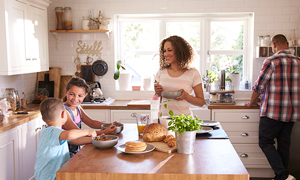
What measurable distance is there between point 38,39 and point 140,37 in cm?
145

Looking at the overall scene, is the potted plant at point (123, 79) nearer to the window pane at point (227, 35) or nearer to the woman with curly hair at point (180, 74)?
the window pane at point (227, 35)

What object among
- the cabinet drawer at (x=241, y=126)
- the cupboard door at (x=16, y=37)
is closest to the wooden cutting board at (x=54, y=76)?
the cupboard door at (x=16, y=37)

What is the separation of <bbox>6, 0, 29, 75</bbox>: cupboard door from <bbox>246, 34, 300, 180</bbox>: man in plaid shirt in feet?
8.58

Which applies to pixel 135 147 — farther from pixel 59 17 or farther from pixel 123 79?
pixel 59 17

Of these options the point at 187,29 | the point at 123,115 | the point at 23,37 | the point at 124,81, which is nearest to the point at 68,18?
the point at 23,37

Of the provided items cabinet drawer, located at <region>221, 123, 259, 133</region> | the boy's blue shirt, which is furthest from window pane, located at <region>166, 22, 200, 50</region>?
the boy's blue shirt

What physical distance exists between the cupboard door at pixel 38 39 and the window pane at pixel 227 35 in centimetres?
233

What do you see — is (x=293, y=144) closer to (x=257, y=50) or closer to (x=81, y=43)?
(x=257, y=50)

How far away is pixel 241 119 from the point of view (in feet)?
12.2

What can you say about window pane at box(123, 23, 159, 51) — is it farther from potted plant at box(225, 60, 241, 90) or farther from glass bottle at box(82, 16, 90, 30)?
potted plant at box(225, 60, 241, 90)

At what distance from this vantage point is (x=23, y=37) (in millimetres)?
3352

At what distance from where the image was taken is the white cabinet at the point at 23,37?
3.01 metres

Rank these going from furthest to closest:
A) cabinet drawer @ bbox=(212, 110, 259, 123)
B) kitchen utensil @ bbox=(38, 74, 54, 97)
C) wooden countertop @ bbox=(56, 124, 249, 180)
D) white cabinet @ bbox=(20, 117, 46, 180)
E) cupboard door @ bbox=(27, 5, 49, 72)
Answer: kitchen utensil @ bbox=(38, 74, 54, 97) < cabinet drawer @ bbox=(212, 110, 259, 123) < cupboard door @ bbox=(27, 5, 49, 72) < white cabinet @ bbox=(20, 117, 46, 180) < wooden countertop @ bbox=(56, 124, 249, 180)

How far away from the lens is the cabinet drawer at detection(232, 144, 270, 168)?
12.4 feet
